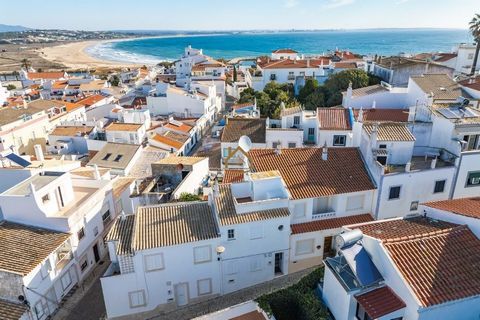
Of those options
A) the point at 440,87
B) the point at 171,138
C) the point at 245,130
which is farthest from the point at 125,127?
the point at 440,87

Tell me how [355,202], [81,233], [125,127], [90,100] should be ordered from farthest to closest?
1. [90,100]
2. [125,127]
3. [355,202]
4. [81,233]

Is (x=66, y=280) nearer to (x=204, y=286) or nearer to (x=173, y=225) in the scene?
(x=173, y=225)

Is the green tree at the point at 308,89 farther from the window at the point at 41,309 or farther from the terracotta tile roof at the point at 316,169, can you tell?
the window at the point at 41,309

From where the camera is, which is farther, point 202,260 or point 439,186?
point 439,186

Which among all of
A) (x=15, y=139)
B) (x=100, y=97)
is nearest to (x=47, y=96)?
(x=100, y=97)

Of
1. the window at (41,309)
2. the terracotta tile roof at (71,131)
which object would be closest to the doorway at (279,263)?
the window at (41,309)
